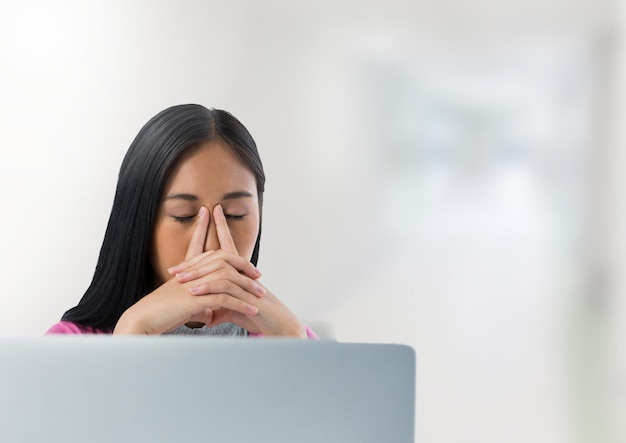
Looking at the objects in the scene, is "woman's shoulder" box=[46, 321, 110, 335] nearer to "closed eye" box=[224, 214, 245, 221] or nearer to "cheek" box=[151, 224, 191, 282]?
"cheek" box=[151, 224, 191, 282]

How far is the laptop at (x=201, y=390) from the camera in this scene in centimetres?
54

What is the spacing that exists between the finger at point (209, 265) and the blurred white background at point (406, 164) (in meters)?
1.64

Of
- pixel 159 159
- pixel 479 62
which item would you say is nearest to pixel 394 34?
pixel 479 62

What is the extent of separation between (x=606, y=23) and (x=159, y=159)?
254 cm

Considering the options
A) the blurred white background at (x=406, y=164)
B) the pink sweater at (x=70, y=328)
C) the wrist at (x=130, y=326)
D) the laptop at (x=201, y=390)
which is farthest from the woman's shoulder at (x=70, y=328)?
the blurred white background at (x=406, y=164)

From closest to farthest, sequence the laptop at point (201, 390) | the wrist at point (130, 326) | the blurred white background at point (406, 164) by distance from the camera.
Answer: the laptop at point (201, 390)
the wrist at point (130, 326)
the blurred white background at point (406, 164)

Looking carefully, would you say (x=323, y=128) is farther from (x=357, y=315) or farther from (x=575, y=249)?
(x=575, y=249)

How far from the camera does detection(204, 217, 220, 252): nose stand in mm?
1413

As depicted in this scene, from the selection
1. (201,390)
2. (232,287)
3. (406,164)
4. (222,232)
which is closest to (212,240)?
(222,232)

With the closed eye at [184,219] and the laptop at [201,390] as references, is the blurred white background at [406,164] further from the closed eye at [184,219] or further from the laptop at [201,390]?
the laptop at [201,390]

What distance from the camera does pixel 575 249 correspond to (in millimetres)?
3324

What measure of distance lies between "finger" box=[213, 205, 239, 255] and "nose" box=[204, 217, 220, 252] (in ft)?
0.04

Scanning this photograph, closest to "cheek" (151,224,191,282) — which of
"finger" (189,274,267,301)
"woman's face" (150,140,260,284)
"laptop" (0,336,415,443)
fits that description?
"woman's face" (150,140,260,284)

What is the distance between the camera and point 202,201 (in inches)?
56.4
